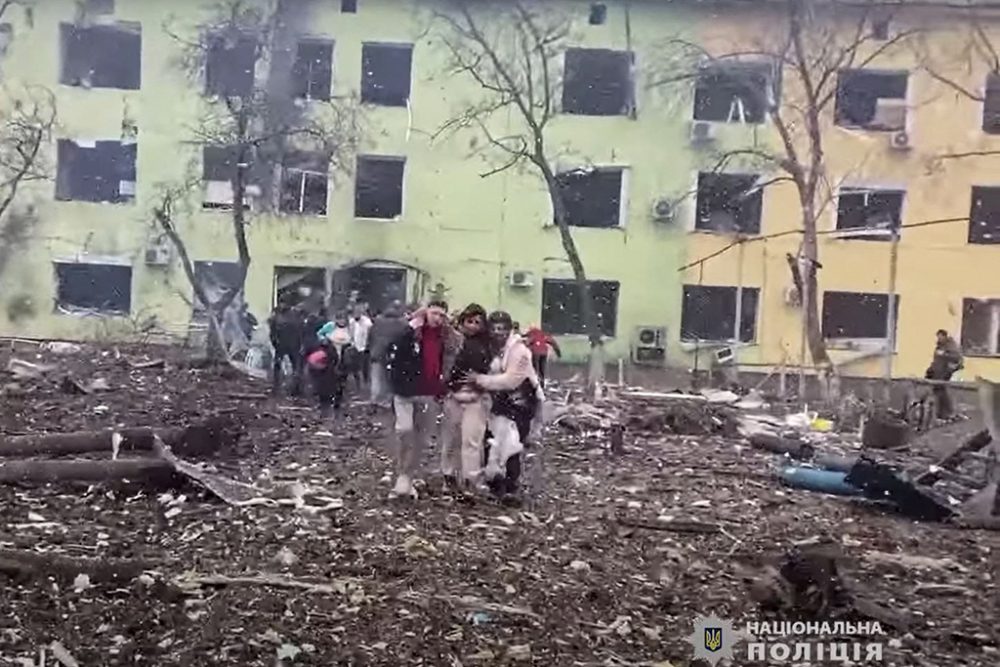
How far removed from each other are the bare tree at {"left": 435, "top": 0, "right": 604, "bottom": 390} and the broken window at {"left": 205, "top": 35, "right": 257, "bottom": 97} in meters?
0.38

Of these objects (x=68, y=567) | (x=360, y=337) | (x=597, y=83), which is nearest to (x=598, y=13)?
(x=597, y=83)

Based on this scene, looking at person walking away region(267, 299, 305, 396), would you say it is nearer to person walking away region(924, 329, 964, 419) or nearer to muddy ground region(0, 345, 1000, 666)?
muddy ground region(0, 345, 1000, 666)

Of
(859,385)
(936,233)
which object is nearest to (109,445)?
(859,385)

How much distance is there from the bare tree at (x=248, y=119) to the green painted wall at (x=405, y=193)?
0.03 m

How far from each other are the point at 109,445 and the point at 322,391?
20.4 inches

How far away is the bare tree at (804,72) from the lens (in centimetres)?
220

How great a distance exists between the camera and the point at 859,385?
2.25 meters

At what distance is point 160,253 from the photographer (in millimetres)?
2207

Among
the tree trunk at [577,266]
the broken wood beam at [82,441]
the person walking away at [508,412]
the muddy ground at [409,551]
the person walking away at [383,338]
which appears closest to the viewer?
the muddy ground at [409,551]

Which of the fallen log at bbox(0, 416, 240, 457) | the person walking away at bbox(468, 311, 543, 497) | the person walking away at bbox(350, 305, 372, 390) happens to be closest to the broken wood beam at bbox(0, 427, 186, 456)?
the fallen log at bbox(0, 416, 240, 457)

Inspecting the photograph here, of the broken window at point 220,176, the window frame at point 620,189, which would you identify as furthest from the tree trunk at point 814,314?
the broken window at point 220,176

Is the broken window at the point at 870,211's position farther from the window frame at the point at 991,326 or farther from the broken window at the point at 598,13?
the broken window at the point at 598,13

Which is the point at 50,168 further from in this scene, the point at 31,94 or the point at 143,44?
the point at 143,44

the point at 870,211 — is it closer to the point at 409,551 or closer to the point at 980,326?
the point at 980,326
